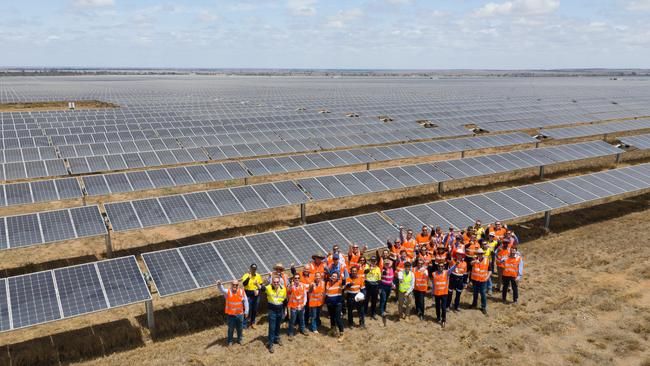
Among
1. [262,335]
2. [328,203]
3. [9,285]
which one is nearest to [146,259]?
[9,285]

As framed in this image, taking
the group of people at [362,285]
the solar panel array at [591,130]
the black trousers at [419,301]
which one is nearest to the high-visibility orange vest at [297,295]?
the group of people at [362,285]

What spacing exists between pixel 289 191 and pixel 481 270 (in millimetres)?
10345

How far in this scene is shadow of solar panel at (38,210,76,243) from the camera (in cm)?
1538

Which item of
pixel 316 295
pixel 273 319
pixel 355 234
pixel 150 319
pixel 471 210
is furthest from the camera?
pixel 471 210

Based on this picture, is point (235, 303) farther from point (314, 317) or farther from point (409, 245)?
point (409, 245)

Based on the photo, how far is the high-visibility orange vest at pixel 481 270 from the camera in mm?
13453

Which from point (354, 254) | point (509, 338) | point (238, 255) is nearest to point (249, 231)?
point (238, 255)

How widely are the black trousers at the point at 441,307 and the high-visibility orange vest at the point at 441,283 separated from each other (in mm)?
219

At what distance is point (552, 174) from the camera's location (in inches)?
1244

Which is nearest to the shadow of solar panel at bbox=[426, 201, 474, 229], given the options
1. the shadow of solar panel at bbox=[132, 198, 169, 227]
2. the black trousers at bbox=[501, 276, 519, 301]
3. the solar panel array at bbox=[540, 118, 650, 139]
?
the black trousers at bbox=[501, 276, 519, 301]

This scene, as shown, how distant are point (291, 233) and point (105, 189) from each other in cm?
1060

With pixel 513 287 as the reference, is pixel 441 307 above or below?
below

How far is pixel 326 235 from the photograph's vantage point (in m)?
16.3

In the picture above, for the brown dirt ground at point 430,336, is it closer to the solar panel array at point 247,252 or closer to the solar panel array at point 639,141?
the solar panel array at point 247,252
